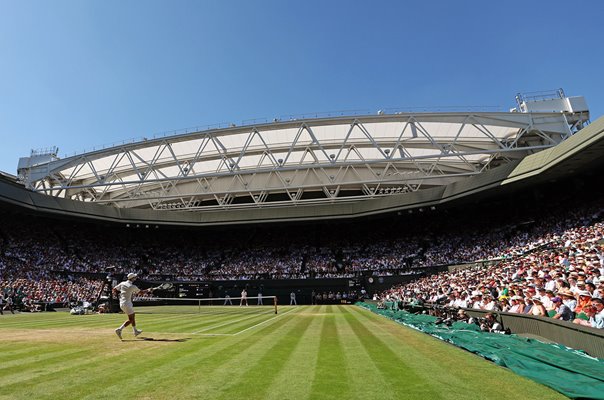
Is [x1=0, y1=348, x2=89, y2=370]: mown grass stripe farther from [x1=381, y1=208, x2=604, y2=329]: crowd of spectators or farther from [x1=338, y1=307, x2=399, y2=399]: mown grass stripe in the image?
[x1=381, y1=208, x2=604, y2=329]: crowd of spectators

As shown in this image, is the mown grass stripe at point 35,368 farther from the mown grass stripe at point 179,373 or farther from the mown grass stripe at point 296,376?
the mown grass stripe at point 296,376

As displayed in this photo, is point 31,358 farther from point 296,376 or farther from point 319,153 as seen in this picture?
point 319,153

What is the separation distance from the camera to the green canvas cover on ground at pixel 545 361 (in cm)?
596

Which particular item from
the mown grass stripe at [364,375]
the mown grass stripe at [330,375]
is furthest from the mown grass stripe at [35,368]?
the mown grass stripe at [364,375]

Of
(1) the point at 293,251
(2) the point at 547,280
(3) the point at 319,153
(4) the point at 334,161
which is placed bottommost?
(2) the point at 547,280

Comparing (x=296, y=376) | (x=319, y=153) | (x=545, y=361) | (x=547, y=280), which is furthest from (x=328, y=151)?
(x=296, y=376)

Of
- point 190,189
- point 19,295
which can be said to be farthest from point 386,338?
point 190,189

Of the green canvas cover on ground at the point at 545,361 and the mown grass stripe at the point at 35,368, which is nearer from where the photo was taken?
the green canvas cover on ground at the point at 545,361

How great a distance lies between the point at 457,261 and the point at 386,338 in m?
30.7

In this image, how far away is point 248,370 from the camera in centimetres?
693

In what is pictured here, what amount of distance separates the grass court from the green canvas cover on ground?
0.31 m

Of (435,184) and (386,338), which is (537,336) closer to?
→ (386,338)

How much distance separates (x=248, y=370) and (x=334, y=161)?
2741 centimetres

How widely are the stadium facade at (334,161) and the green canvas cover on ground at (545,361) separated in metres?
20.4
